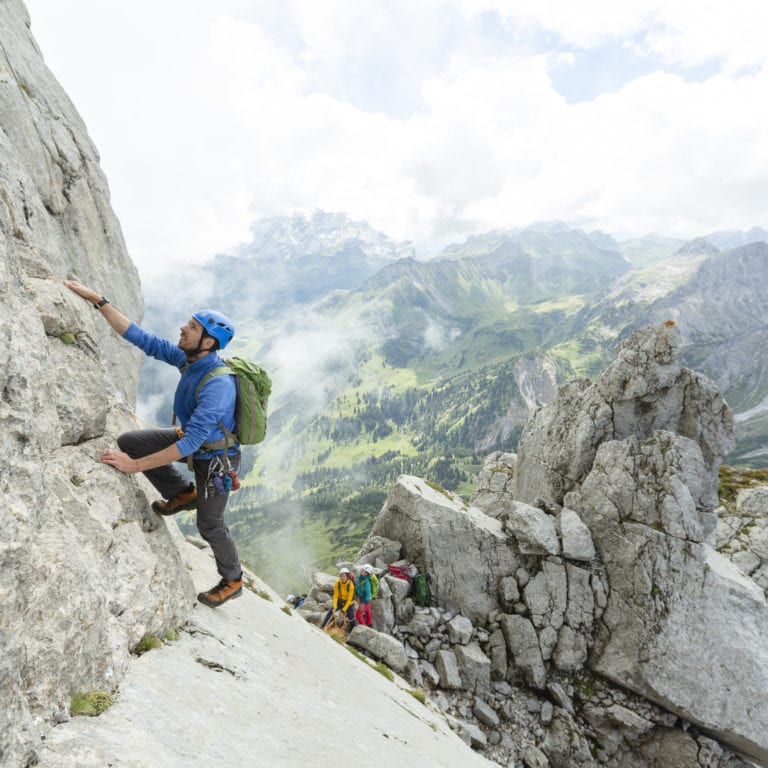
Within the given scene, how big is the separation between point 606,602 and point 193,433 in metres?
30.0

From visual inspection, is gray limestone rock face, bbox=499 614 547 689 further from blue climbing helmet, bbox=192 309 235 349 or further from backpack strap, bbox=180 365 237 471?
blue climbing helmet, bbox=192 309 235 349

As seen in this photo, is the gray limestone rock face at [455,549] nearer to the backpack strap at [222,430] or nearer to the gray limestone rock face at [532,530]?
the gray limestone rock face at [532,530]

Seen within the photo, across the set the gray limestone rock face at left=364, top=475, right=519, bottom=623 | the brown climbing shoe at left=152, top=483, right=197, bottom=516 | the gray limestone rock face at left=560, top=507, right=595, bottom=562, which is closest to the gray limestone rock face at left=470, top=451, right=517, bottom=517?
the gray limestone rock face at left=560, top=507, right=595, bottom=562

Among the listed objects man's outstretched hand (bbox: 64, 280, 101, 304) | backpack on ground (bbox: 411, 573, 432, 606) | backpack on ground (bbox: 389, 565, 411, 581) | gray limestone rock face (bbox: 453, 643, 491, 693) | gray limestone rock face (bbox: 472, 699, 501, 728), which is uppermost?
man's outstretched hand (bbox: 64, 280, 101, 304)

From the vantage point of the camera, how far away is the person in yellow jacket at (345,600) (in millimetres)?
24922

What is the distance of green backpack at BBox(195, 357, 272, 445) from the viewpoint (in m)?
9.64

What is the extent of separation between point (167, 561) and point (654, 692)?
29.6m

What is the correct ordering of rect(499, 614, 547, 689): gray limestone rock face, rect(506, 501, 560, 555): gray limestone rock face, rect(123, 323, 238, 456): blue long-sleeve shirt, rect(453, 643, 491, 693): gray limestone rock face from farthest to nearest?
rect(506, 501, 560, 555): gray limestone rock face, rect(499, 614, 547, 689): gray limestone rock face, rect(453, 643, 491, 693): gray limestone rock face, rect(123, 323, 238, 456): blue long-sleeve shirt

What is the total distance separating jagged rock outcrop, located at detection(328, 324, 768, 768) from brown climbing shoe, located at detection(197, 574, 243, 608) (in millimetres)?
16872

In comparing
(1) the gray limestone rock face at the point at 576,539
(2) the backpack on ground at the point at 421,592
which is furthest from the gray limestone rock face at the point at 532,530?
(2) the backpack on ground at the point at 421,592

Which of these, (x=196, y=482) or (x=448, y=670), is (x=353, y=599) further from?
→ (x=196, y=482)

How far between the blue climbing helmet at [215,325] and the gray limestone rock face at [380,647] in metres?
19.6

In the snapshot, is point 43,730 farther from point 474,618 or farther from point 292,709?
point 474,618

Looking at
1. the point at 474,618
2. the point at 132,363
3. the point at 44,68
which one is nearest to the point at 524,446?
the point at 474,618
